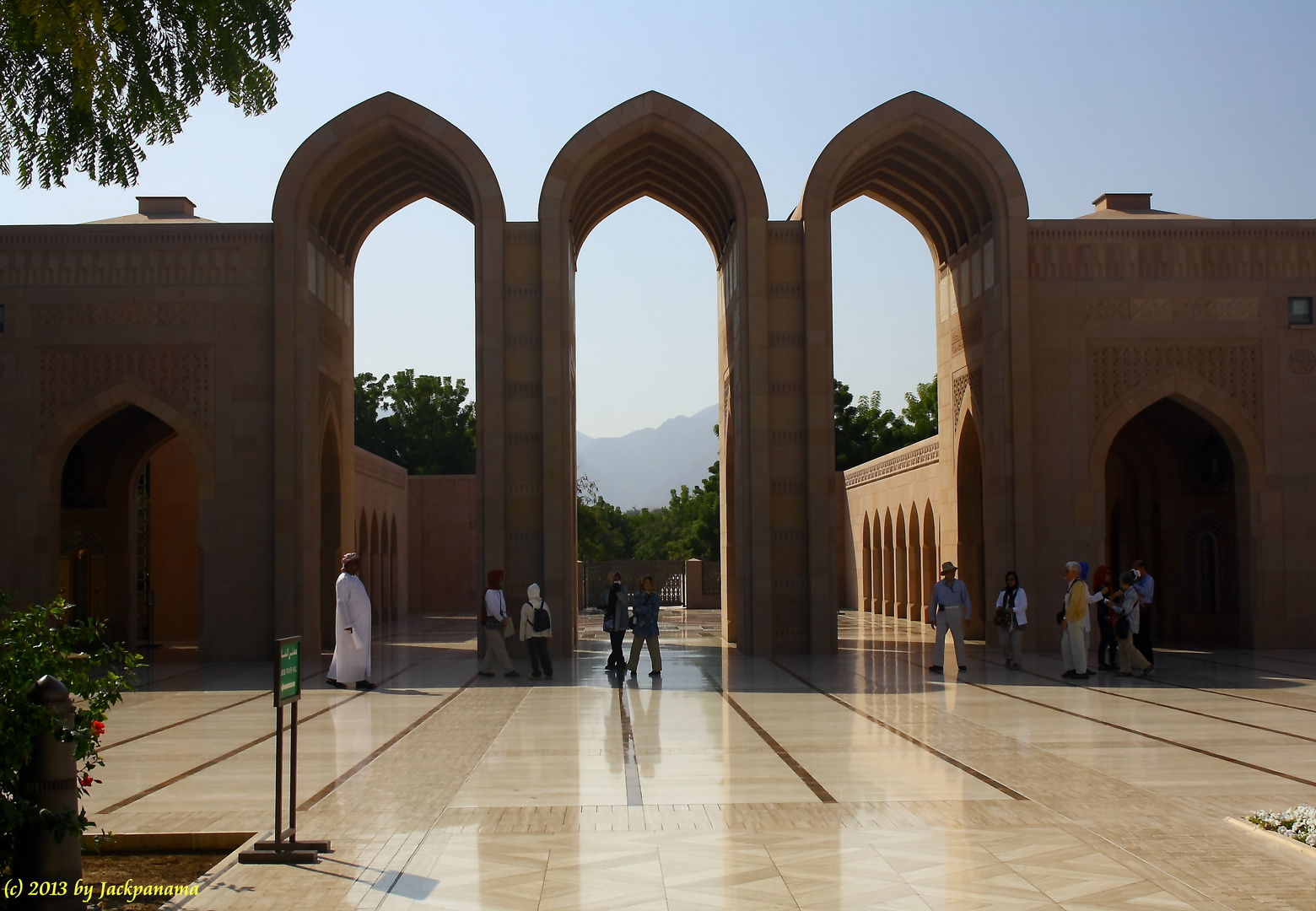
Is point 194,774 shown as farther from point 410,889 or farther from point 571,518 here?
point 571,518

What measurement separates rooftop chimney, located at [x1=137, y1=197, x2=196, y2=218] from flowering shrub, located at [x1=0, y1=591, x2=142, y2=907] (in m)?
15.8

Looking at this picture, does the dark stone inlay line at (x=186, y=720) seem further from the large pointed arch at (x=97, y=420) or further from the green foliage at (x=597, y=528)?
the green foliage at (x=597, y=528)

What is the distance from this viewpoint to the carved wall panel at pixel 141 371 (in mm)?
18016

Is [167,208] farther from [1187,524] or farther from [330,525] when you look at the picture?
[1187,524]

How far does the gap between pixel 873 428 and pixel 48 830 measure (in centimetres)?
5278

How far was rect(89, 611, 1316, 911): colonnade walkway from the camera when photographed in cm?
543

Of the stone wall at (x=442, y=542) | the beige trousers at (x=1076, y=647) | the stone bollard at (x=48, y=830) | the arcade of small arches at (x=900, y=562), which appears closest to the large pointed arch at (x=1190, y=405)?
the beige trousers at (x=1076, y=647)

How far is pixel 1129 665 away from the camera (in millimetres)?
14555

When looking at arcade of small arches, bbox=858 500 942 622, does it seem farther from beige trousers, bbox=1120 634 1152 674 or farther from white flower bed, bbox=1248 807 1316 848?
white flower bed, bbox=1248 807 1316 848

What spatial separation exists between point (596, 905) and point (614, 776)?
2930 mm

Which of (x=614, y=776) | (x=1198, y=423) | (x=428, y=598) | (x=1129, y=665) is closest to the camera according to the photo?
(x=614, y=776)

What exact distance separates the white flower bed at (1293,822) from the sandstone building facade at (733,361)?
1127cm

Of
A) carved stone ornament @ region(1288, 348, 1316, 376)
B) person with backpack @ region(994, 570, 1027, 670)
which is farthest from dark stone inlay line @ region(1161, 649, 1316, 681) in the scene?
carved stone ornament @ region(1288, 348, 1316, 376)

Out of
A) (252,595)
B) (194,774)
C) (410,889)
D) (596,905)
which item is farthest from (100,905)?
(252,595)
